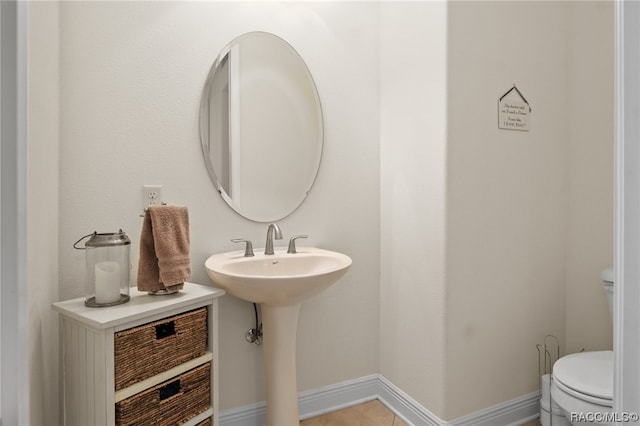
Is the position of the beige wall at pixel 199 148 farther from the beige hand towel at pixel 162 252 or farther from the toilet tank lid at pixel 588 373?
the toilet tank lid at pixel 588 373

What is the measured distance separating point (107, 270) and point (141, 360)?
12.5 inches

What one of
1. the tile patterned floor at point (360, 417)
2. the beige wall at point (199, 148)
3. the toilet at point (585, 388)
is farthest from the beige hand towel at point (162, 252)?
the toilet at point (585, 388)

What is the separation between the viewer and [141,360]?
1.19 m

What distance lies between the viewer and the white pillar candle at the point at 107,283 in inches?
49.5

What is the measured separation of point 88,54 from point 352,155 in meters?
1.24

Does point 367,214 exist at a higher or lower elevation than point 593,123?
lower

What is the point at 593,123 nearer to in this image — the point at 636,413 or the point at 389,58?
the point at 389,58

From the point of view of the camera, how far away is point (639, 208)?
2.06 ft

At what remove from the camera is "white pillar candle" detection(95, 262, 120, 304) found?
126 cm

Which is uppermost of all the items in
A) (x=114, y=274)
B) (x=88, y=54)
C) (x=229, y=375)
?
(x=88, y=54)

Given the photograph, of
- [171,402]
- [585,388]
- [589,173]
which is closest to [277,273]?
[171,402]

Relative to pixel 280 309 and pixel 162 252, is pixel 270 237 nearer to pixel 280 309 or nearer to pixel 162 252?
pixel 280 309

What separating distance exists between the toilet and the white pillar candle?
5.33 feet

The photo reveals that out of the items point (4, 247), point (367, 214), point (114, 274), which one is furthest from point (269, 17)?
point (4, 247)
